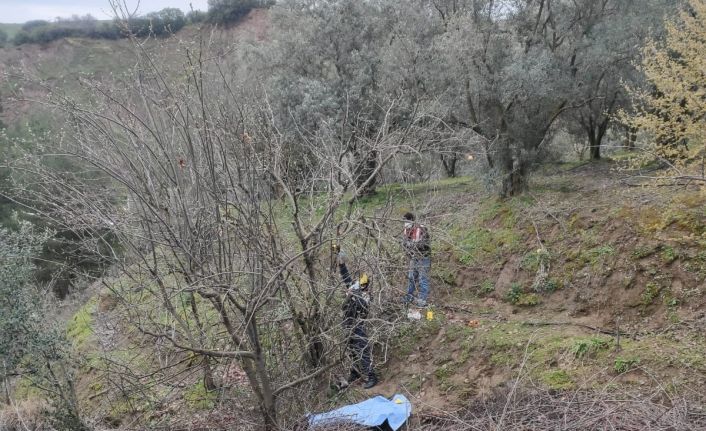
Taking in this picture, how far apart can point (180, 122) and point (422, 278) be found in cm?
462

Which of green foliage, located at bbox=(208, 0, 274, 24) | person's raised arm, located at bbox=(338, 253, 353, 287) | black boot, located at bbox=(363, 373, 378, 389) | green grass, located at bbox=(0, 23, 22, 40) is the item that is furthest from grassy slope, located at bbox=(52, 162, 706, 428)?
green grass, located at bbox=(0, 23, 22, 40)

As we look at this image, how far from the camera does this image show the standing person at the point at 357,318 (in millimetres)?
5578

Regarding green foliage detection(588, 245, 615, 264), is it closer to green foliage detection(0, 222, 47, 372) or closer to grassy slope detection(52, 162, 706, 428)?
grassy slope detection(52, 162, 706, 428)

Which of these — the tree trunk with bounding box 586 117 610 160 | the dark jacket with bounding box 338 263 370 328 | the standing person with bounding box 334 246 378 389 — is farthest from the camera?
the tree trunk with bounding box 586 117 610 160

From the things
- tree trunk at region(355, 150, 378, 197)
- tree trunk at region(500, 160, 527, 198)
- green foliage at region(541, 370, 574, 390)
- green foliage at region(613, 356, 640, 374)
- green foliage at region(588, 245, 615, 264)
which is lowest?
green foliage at region(541, 370, 574, 390)

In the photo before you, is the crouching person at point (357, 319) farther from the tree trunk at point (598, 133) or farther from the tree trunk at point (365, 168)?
the tree trunk at point (598, 133)

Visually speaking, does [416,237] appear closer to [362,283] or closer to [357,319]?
[362,283]

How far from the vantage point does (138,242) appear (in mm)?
5781

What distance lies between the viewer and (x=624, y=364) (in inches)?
216

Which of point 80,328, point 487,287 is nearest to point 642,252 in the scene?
point 487,287

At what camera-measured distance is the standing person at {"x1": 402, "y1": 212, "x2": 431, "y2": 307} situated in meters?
6.08

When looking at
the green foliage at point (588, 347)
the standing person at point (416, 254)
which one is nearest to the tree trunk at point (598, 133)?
the standing person at point (416, 254)

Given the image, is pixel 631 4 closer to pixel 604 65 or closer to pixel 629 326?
pixel 604 65

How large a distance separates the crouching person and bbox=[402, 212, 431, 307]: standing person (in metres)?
0.56
